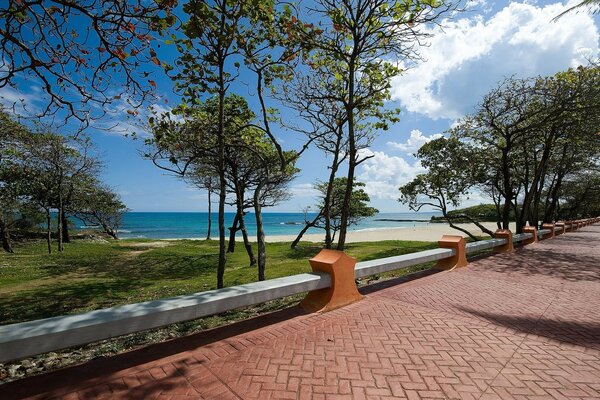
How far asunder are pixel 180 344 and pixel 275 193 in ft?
53.5

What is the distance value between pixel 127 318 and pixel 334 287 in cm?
334

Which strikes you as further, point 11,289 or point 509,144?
point 509,144

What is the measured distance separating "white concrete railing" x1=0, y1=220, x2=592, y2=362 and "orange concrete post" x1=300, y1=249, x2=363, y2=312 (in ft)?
0.52

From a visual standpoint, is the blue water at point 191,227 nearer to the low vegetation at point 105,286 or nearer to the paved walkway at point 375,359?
the low vegetation at point 105,286

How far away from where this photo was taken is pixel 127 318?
3.40 meters

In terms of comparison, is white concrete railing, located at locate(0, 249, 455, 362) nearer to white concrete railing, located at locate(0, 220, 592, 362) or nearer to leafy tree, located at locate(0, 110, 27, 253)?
white concrete railing, located at locate(0, 220, 592, 362)

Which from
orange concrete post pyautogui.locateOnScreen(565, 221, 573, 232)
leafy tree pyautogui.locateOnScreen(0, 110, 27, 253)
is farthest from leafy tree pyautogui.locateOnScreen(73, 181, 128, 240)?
orange concrete post pyautogui.locateOnScreen(565, 221, 573, 232)

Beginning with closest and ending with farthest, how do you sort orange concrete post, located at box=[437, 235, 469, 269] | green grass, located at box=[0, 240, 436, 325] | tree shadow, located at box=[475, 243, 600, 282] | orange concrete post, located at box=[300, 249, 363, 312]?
orange concrete post, located at box=[300, 249, 363, 312], green grass, located at box=[0, 240, 436, 325], tree shadow, located at box=[475, 243, 600, 282], orange concrete post, located at box=[437, 235, 469, 269]

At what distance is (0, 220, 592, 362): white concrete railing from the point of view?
2.80 metres

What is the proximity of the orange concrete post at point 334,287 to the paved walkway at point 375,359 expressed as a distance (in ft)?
0.63

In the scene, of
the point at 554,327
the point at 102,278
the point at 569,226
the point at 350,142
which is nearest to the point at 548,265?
the point at 554,327

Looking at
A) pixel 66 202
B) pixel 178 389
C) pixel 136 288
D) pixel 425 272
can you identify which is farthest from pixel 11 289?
pixel 66 202

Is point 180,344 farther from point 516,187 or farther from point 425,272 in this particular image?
point 516,187

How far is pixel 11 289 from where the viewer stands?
9.56m
